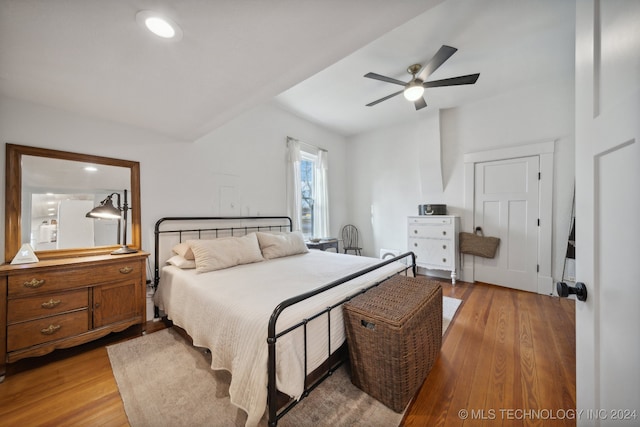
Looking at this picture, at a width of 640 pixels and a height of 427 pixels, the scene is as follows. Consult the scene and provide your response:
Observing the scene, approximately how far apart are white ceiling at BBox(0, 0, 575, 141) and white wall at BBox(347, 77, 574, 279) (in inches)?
19.0

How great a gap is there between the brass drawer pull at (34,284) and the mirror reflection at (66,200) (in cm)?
47

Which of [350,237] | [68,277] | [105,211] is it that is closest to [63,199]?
[105,211]

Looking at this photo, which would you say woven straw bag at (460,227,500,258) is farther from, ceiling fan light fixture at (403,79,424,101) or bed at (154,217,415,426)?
ceiling fan light fixture at (403,79,424,101)

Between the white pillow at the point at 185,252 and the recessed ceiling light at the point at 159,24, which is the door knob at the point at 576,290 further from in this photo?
the white pillow at the point at 185,252

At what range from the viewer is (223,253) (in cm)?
232

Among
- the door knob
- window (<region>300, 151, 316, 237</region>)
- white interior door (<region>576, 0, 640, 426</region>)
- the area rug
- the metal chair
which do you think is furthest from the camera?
the metal chair

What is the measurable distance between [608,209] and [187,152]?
3.35 meters

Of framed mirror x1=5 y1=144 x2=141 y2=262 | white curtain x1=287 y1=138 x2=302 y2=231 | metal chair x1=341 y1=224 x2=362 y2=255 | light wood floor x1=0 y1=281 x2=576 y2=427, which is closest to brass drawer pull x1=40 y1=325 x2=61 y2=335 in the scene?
light wood floor x1=0 y1=281 x2=576 y2=427

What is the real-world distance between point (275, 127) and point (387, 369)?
3553 millimetres

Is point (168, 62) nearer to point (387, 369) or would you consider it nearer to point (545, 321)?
point (387, 369)

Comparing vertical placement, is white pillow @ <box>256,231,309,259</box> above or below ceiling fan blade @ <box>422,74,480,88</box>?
below

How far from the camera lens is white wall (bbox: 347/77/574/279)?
10.2 feet

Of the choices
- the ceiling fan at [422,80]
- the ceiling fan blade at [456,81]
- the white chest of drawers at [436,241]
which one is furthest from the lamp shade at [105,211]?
the white chest of drawers at [436,241]

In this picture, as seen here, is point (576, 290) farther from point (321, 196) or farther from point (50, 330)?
point (321, 196)
